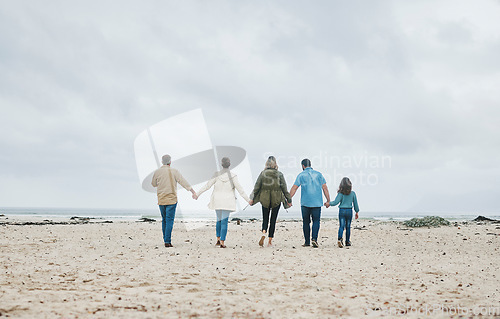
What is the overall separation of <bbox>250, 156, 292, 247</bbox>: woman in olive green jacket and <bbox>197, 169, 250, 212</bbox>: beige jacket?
1.49 feet

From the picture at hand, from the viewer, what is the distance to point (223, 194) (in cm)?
1158

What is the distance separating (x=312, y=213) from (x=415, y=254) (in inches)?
126

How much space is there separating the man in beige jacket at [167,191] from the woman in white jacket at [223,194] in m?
0.66

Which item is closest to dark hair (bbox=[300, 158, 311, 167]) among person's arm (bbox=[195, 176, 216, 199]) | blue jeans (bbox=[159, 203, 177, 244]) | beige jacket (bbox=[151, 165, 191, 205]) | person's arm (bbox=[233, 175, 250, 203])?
person's arm (bbox=[233, 175, 250, 203])

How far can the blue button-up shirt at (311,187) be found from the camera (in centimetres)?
1195

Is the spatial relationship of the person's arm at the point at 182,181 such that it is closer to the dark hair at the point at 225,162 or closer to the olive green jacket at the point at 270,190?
the dark hair at the point at 225,162

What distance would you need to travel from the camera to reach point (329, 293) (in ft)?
20.4

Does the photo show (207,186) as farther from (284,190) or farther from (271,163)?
(284,190)

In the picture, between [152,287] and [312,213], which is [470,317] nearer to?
[152,287]

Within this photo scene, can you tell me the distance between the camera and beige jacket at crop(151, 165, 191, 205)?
37.0 feet

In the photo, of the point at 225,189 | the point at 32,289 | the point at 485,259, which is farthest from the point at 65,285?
the point at 485,259

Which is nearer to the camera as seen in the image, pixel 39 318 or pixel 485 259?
pixel 39 318

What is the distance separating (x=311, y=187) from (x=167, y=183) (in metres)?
4.58

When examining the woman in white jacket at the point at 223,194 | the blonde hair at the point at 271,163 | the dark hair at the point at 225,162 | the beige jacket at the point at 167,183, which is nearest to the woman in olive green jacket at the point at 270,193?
the blonde hair at the point at 271,163
